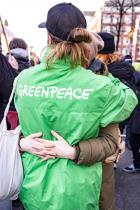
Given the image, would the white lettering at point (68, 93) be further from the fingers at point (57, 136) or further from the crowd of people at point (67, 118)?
the fingers at point (57, 136)

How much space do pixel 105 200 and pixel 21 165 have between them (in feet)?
1.68

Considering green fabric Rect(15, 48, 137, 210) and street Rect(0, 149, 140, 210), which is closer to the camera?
green fabric Rect(15, 48, 137, 210)

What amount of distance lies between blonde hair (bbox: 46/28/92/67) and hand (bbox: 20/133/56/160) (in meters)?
0.37

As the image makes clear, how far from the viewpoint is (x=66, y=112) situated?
185cm

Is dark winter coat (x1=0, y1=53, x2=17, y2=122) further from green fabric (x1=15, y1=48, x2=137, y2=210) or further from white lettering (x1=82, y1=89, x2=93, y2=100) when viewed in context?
white lettering (x1=82, y1=89, x2=93, y2=100)

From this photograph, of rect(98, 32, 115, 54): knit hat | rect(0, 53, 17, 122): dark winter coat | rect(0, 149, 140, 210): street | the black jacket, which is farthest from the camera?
rect(0, 149, 140, 210): street

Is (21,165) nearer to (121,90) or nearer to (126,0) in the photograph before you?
(121,90)

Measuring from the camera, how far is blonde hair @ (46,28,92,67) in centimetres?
190

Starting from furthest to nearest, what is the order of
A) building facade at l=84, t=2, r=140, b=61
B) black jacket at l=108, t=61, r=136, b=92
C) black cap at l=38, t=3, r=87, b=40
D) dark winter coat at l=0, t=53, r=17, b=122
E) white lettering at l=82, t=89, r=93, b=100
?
building facade at l=84, t=2, r=140, b=61 → black jacket at l=108, t=61, r=136, b=92 → dark winter coat at l=0, t=53, r=17, b=122 → black cap at l=38, t=3, r=87, b=40 → white lettering at l=82, t=89, r=93, b=100

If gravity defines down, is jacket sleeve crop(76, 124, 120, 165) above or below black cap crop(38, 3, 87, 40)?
below

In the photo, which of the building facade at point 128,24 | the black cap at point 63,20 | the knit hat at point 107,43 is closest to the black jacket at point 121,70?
the knit hat at point 107,43

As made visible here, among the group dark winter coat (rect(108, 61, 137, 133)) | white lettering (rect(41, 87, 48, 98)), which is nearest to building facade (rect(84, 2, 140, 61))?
dark winter coat (rect(108, 61, 137, 133))

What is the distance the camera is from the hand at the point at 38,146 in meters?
1.91

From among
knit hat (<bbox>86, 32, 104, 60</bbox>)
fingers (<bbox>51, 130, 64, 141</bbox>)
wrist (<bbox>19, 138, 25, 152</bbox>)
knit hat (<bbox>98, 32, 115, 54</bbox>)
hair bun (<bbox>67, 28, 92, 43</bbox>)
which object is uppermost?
hair bun (<bbox>67, 28, 92, 43</bbox>)
